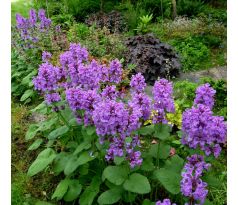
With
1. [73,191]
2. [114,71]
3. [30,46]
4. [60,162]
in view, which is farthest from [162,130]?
[30,46]

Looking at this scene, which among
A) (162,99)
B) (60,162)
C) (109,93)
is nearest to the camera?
(162,99)

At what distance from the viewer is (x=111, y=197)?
335cm

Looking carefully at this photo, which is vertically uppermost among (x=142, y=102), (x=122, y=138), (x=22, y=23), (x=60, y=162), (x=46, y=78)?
(x=46, y=78)

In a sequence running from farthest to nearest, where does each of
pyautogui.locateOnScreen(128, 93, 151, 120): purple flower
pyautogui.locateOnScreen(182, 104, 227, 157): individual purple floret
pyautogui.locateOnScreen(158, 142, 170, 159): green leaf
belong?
pyautogui.locateOnScreen(158, 142, 170, 159): green leaf < pyautogui.locateOnScreen(128, 93, 151, 120): purple flower < pyautogui.locateOnScreen(182, 104, 227, 157): individual purple floret

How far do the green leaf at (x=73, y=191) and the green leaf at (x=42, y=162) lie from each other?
0.28m

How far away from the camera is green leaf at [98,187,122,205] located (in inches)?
131

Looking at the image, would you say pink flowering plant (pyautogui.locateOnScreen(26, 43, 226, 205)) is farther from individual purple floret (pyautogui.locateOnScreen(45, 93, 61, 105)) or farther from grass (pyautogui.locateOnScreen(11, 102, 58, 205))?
grass (pyautogui.locateOnScreen(11, 102, 58, 205))

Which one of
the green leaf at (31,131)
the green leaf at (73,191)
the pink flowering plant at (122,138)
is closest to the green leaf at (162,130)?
the pink flowering plant at (122,138)

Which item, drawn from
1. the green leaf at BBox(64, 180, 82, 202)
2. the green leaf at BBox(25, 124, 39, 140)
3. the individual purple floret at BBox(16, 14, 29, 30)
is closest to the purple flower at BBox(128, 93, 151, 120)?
the green leaf at BBox(64, 180, 82, 202)

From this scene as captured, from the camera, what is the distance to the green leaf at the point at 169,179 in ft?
10.2

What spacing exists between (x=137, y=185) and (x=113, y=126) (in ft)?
1.62

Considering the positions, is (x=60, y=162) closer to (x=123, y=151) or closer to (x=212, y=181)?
(x=123, y=151)

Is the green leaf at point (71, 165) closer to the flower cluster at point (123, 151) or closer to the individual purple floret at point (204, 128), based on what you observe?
the flower cluster at point (123, 151)

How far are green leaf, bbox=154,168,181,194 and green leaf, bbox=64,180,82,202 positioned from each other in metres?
0.86
